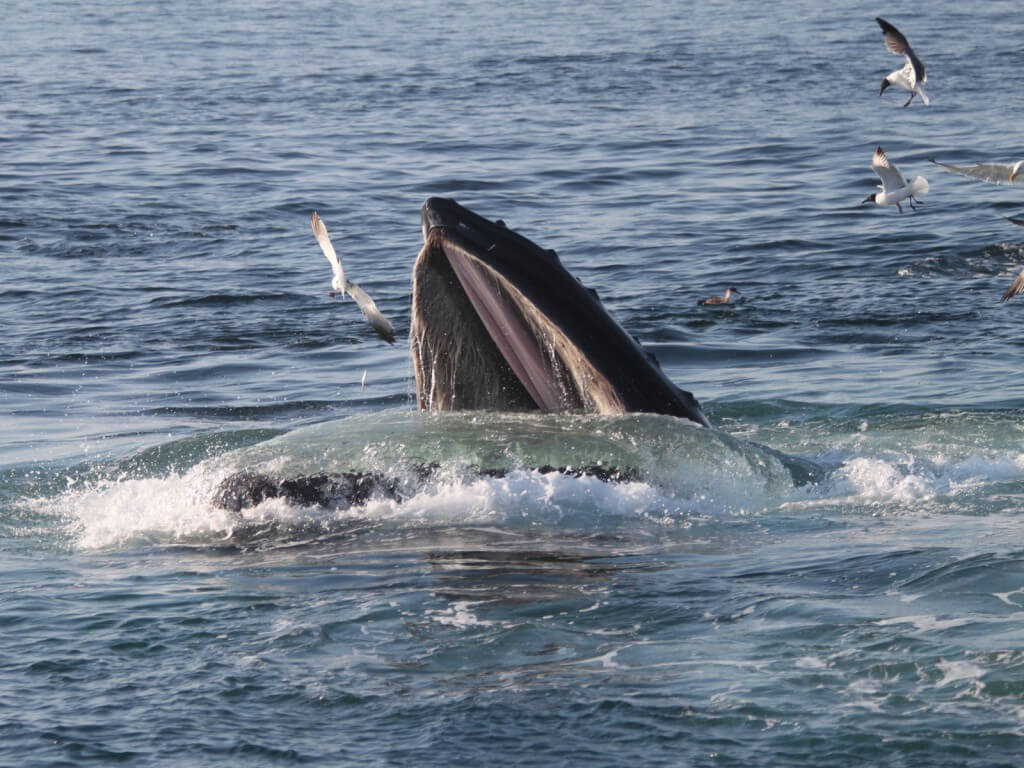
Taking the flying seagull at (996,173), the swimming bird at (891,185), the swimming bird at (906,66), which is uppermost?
the swimming bird at (906,66)

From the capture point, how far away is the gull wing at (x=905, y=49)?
1434 centimetres

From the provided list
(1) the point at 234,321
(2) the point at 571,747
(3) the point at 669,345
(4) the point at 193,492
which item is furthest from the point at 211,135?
(2) the point at 571,747

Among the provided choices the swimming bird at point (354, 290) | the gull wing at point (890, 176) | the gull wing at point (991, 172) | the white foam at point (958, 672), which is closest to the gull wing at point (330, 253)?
the swimming bird at point (354, 290)

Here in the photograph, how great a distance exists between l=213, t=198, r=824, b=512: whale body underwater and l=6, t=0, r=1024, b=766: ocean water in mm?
121

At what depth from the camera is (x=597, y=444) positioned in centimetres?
906

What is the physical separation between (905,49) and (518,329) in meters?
7.48

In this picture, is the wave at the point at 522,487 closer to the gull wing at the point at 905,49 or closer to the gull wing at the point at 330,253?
the gull wing at the point at 330,253

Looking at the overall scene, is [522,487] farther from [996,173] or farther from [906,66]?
[906,66]

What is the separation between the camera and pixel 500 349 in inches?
356

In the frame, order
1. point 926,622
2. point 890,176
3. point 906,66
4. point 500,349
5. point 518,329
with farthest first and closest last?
point 906,66 → point 890,176 → point 500,349 → point 518,329 → point 926,622

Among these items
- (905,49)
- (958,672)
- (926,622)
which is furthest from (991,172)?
(958,672)

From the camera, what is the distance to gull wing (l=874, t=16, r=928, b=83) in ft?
47.1

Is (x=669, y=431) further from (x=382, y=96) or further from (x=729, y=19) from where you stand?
(x=729, y=19)

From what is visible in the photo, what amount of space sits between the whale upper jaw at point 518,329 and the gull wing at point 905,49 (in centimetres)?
634
